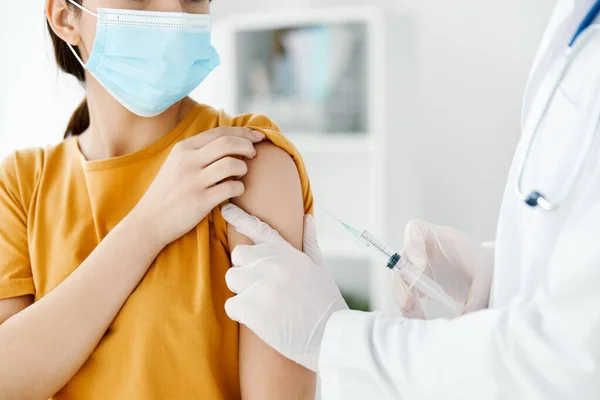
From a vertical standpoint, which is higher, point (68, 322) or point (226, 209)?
point (226, 209)

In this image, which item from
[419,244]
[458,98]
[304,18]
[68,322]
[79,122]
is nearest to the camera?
[68,322]

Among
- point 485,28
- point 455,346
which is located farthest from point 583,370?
point 485,28

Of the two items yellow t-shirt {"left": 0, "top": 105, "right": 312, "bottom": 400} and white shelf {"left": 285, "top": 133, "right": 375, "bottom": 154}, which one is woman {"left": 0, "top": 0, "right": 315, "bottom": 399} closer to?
yellow t-shirt {"left": 0, "top": 105, "right": 312, "bottom": 400}

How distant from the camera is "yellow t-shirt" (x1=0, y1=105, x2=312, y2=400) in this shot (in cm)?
112

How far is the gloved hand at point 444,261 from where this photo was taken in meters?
1.29

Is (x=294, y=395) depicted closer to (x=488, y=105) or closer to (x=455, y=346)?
(x=455, y=346)

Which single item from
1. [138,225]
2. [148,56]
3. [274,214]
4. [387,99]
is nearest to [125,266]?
[138,225]

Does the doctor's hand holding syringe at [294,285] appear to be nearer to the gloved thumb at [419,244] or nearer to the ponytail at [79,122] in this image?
the gloved thumb at [419,244]

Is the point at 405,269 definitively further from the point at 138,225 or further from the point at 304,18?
the point at 304,18

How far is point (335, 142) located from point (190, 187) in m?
2.09

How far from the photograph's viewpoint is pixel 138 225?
1.14 m

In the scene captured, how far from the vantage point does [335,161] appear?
342 cm

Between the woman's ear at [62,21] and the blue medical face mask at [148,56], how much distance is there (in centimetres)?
4

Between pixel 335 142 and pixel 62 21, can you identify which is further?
pixel 335 142
